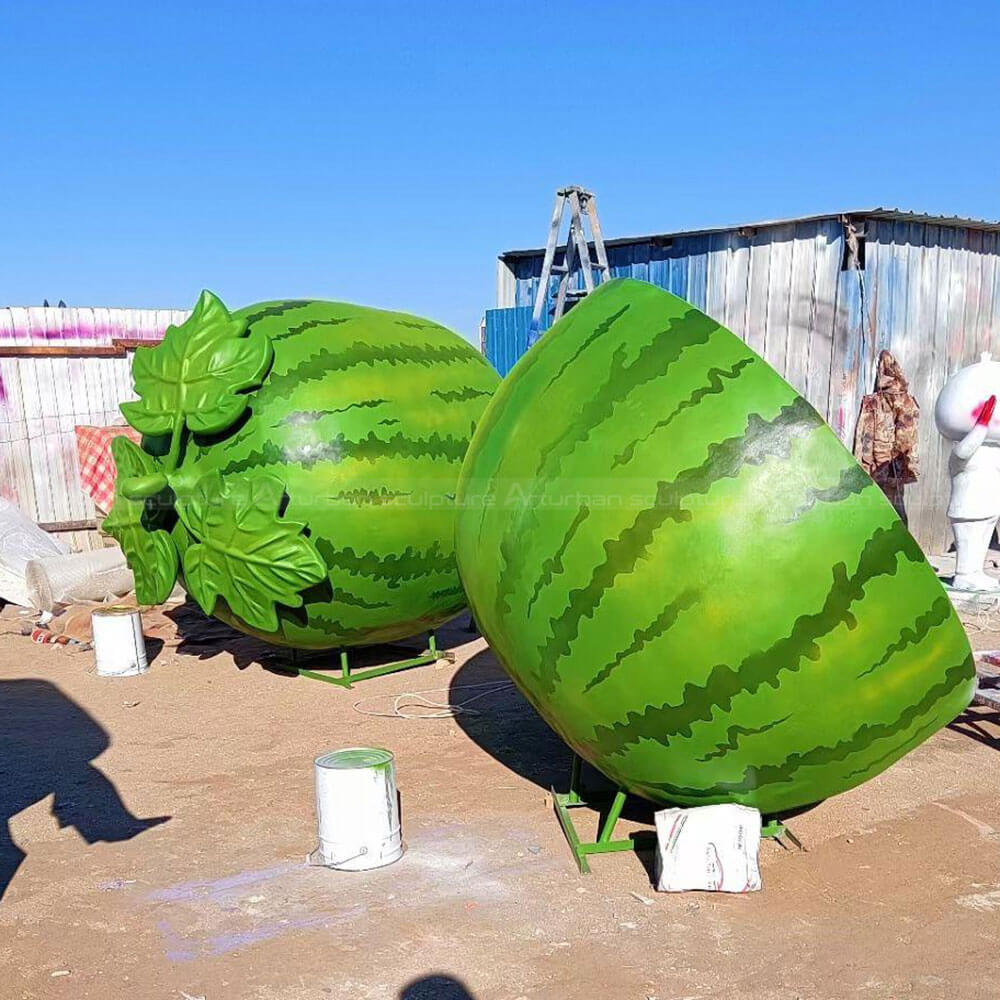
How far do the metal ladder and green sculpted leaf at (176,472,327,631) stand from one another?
229 inches

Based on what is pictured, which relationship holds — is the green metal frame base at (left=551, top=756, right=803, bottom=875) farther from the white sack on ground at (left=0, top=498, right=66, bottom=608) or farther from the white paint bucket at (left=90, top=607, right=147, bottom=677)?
the white sack on ground at (left=0, top=498, right=66, bottom=608)

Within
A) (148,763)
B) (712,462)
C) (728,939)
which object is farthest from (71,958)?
(712,462)

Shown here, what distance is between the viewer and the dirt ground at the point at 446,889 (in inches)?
120

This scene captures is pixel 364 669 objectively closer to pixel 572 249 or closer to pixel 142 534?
pixel 142 534

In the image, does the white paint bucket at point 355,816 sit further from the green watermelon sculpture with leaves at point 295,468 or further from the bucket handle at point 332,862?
the green watermelon sculpture with leaves at point 295,468

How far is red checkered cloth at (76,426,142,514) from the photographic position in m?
10.8

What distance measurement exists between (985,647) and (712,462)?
203 inches

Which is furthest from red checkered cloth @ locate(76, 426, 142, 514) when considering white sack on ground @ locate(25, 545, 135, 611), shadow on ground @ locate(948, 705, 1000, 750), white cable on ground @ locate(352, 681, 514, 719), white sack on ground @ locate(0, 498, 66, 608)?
shadow on ground @ locate(948, 705, 1000, 750)

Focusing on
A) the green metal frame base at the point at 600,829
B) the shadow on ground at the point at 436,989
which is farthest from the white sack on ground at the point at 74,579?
the shadow on ground at the point at 436,989

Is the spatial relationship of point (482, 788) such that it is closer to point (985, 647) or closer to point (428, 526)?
point (428, 526)

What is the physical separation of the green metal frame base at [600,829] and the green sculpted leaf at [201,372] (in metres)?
2.67

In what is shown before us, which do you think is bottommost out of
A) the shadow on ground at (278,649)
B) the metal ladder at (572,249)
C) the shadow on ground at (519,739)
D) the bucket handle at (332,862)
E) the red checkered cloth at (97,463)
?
the shadow on ground at (278,649)

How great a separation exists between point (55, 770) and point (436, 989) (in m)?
2.91

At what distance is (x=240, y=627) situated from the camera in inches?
229
